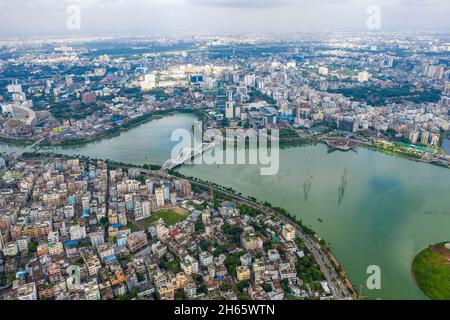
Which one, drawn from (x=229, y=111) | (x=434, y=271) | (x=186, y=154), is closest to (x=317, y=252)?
(x=434, y=271)

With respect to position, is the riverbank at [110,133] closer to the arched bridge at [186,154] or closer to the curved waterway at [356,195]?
the curved waterway at [356,195]

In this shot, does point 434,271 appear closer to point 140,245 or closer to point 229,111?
point 140,245

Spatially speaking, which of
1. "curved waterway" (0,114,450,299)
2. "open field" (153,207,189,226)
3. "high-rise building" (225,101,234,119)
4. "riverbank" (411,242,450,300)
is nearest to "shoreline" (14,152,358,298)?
"curved waterway" (0,114,450,299)

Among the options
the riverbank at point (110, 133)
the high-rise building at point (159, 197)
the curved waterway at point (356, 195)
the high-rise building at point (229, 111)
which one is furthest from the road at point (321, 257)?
the high-rise building at point (229, 111)

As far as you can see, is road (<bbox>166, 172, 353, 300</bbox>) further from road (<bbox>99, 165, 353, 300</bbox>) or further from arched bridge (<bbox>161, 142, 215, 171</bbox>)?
arched bridge (<bbox>161, 142, 215, 171</bbox>)

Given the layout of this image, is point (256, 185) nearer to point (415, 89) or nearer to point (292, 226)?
point (292, 226)

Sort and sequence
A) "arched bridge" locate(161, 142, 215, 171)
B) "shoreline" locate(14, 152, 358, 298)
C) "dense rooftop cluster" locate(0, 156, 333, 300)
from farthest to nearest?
1. "arched bridge" locate(161, 142, 215, 171)
2. "shoreline" locate(14, 152, 358, 298)
3. "dense rooftop cluster" locate(0, 156, 333, 300)
